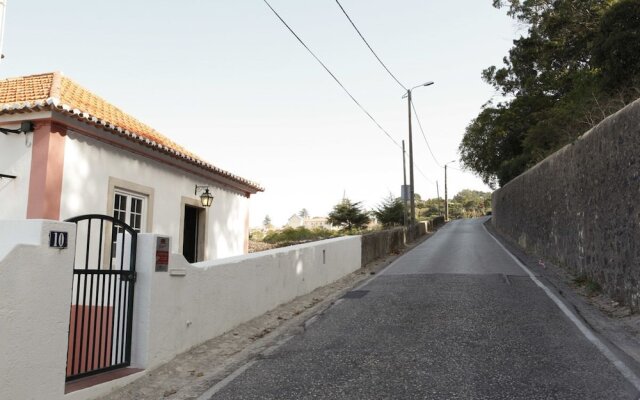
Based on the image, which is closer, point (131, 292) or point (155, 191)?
point (131, 292)

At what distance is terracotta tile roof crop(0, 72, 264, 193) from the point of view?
24.1 ft

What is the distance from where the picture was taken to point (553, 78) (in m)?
32.7

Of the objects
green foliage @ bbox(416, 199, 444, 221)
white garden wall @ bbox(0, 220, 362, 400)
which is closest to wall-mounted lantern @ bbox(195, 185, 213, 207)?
white garden wall @ bbox(0, 220, 362, 400)

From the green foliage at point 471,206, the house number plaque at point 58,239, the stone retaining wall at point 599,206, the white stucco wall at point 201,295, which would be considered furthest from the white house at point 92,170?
the green foliage at point 471,206

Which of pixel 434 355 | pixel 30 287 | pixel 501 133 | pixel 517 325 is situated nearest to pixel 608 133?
pixel 517 325

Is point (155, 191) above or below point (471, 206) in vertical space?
below

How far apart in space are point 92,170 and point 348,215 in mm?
32818

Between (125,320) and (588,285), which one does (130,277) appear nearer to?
(125,320)

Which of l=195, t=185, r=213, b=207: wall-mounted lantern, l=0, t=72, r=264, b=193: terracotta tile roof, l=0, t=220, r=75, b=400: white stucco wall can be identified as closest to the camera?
l=0, t=220, r=75, b=400: white stucco wall

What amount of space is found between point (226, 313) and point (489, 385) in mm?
3898

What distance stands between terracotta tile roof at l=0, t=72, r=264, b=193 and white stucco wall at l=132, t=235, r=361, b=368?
335 cm

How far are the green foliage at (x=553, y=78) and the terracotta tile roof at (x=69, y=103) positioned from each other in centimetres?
1143

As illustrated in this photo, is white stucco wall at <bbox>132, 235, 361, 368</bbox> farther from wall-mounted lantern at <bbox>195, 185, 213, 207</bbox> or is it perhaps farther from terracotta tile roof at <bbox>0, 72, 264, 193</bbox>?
terracotta tile roof at <bbox>0, 72, 264, 193</bbox>

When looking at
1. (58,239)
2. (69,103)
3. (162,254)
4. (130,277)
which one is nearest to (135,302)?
(130,277)
